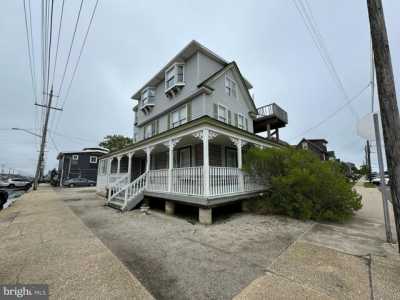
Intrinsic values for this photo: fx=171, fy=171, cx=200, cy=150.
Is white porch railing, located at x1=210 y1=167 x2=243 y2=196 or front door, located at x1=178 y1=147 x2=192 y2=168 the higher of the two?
front door, located at x1=178 y1=147 x2=192 y2=168

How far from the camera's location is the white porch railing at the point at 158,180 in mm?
8266

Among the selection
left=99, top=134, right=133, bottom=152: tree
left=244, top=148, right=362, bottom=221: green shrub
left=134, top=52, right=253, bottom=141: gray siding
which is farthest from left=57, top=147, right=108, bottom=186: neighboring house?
left=244, top=148, right=362, bottom=221: green shrub

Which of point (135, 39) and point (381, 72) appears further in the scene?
point (135, 39)

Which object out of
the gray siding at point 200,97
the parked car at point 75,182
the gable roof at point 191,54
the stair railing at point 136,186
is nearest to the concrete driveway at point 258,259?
the stair railing at point 136,186

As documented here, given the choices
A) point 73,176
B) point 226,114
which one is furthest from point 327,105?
point 73,176

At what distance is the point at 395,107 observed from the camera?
10.8 ft

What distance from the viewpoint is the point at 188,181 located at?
23.4ft

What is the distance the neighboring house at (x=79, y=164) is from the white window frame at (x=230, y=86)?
27725mm

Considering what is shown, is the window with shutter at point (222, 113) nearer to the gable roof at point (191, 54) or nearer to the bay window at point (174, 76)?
the bay window at point (174, 76)

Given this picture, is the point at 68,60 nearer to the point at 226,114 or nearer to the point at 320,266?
the point at 226,114

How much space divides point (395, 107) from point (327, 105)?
18923mm

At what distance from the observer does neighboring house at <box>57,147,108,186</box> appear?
2938cm

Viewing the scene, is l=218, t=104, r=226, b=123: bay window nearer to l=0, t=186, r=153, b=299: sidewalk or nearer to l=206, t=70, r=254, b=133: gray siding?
l=206, t=70, r=254, b=133: gray siding

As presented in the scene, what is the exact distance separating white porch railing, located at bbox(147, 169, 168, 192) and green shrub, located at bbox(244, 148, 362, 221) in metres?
4.42
